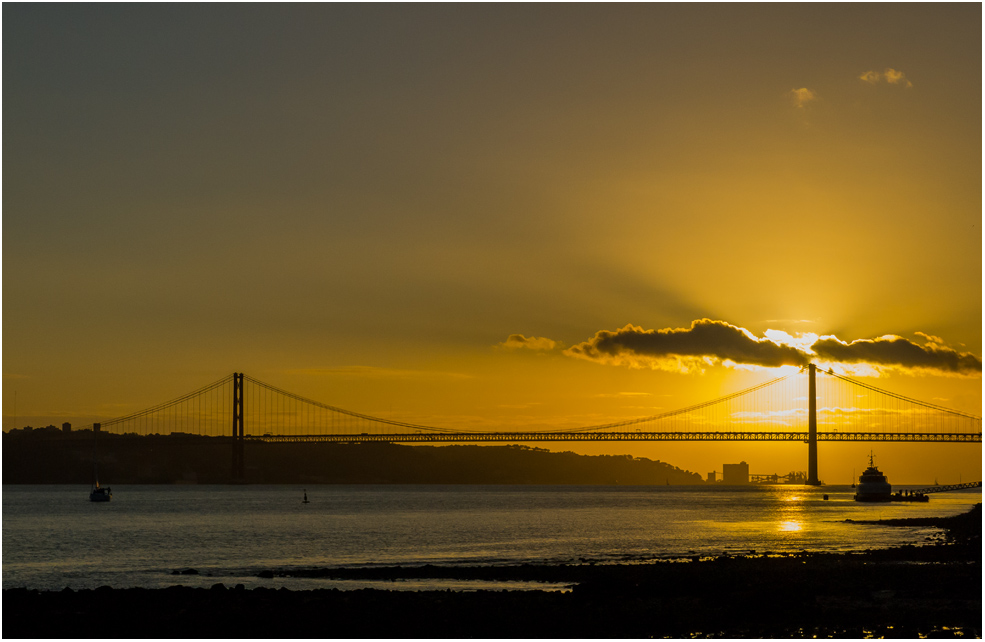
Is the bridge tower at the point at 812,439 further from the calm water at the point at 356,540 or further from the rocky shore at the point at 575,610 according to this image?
the rocky shore at the point at 575,610

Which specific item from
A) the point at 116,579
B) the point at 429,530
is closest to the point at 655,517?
the point at 429,530

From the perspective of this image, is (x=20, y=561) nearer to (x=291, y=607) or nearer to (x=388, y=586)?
(x=388, y=586)

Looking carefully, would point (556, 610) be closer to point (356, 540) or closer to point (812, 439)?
point (356, 540)

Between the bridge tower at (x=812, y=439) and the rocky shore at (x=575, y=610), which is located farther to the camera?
the bridge tower at (x=812, y=439)

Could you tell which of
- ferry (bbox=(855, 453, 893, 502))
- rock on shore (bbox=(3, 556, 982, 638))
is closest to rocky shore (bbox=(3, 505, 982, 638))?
rock on shore (bbox=(3, 556, 982, 638))

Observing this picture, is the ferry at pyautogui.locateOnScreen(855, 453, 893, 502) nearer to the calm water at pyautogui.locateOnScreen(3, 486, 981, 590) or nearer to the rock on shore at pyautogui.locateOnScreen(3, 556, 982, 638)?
the calm water at pyautogui.locateOnScreen(3, 486, 981, 590)

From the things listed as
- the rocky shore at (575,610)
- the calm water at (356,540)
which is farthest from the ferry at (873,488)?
the rocky shore at (575,610)
